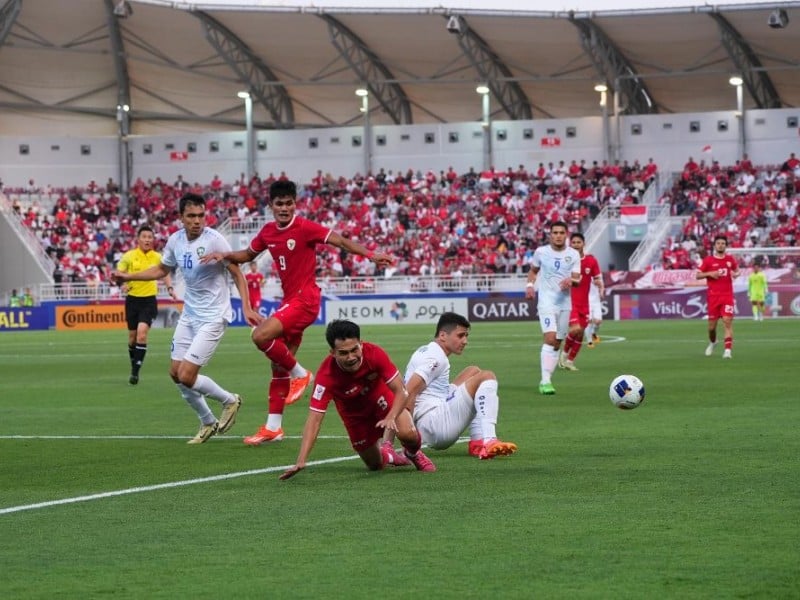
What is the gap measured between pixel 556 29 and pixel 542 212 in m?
8.30

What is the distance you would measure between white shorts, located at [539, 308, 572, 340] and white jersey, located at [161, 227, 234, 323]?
7.19 metres

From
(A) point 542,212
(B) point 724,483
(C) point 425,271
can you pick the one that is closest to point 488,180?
(A) point 542,212

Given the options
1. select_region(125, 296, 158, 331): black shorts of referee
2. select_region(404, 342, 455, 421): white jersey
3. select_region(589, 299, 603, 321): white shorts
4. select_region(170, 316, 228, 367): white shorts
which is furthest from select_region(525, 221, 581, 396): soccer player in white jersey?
select_region(589, 299, 603, 321): white shorts

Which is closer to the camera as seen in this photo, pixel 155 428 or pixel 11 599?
pixel 11 599

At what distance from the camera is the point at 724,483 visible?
31.5ft

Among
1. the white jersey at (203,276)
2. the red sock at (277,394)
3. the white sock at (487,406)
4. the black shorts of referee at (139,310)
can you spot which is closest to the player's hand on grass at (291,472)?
the white sock at (487,406)

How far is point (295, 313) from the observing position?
550 inches

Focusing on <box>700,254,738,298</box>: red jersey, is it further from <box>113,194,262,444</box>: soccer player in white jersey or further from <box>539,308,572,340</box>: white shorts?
<box>113,194,262,444</box>: soccer player in white jersey

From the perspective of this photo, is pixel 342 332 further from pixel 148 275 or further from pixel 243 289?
pixel 148 275

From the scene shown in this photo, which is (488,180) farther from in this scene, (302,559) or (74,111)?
(302,559)

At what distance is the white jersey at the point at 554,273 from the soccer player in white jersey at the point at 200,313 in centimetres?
755

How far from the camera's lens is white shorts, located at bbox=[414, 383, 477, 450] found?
11367mm

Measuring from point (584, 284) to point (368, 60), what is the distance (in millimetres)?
45069

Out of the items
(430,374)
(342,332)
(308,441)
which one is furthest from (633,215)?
(342,332)
